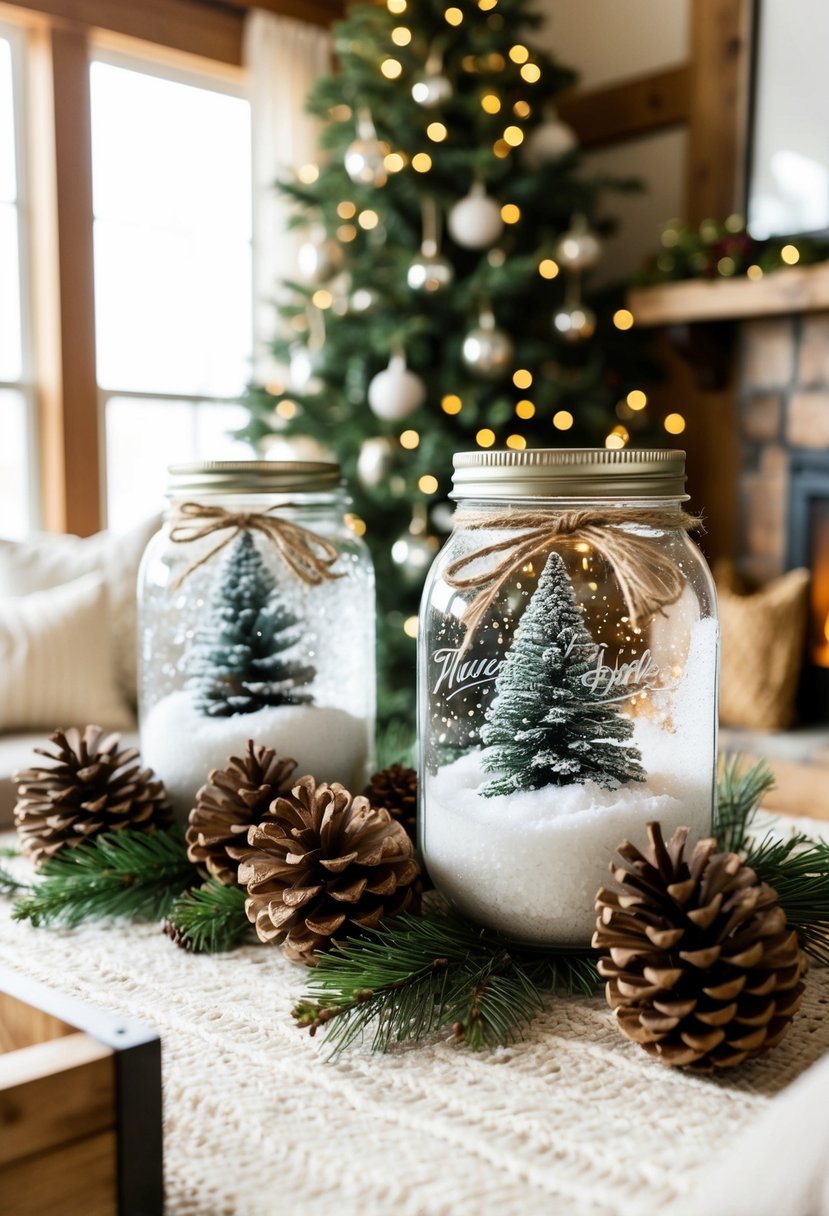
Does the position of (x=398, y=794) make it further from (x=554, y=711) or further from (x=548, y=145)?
(x=548, y=145)

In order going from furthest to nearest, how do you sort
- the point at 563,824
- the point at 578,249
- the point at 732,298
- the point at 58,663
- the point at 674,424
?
the point at 674,424 → the point at 732,298 → the point at 578,249 → the point at 58,663 → the point at 563,824

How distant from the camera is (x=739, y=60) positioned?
3.09 m

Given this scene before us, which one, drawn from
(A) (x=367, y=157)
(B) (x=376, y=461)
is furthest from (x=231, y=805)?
(A) (x=367, y=157)

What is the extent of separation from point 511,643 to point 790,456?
270 centimetres

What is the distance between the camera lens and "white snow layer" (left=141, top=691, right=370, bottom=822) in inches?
30.2

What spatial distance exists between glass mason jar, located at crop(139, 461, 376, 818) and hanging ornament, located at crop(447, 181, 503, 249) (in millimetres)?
2046

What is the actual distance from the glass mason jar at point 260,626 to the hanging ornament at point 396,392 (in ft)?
6.17

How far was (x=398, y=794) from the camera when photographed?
2.52 ft

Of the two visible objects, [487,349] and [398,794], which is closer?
[398,794]

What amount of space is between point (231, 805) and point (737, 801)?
15.5 inches

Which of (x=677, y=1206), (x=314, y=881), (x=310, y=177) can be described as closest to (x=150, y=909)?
(x=314, y=881)

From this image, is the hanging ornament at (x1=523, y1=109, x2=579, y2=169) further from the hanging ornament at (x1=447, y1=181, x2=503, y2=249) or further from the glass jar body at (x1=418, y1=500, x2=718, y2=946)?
the glass jar body at (x1=418, y1=500, x2=718, y2=946)

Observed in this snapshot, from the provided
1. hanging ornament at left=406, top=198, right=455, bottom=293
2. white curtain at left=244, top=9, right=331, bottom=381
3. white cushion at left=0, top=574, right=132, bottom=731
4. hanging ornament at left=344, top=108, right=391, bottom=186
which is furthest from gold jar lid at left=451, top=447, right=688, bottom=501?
white curtain at left=244, top=9, right=331, bottom=381

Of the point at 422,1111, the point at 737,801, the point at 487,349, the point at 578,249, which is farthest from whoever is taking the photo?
the point at 578,249
